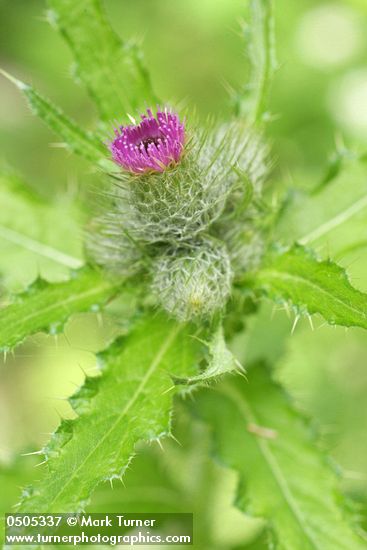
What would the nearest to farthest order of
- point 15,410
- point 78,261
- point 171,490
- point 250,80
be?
point 250,80 < point 78,261 < point 171,490 < point 15,410

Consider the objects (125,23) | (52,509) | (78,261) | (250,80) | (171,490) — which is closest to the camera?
(52,509)

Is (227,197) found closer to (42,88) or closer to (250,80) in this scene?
(250,80)

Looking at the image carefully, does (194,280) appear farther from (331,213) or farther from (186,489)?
(186,489)

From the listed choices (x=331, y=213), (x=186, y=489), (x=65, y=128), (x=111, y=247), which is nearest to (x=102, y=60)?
(x=65, y=128)

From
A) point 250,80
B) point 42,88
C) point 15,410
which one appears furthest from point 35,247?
point 42,88

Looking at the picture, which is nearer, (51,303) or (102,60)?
(51,303)

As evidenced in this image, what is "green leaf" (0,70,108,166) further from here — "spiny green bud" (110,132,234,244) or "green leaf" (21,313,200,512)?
"green leaf" (21,313,200,512)
